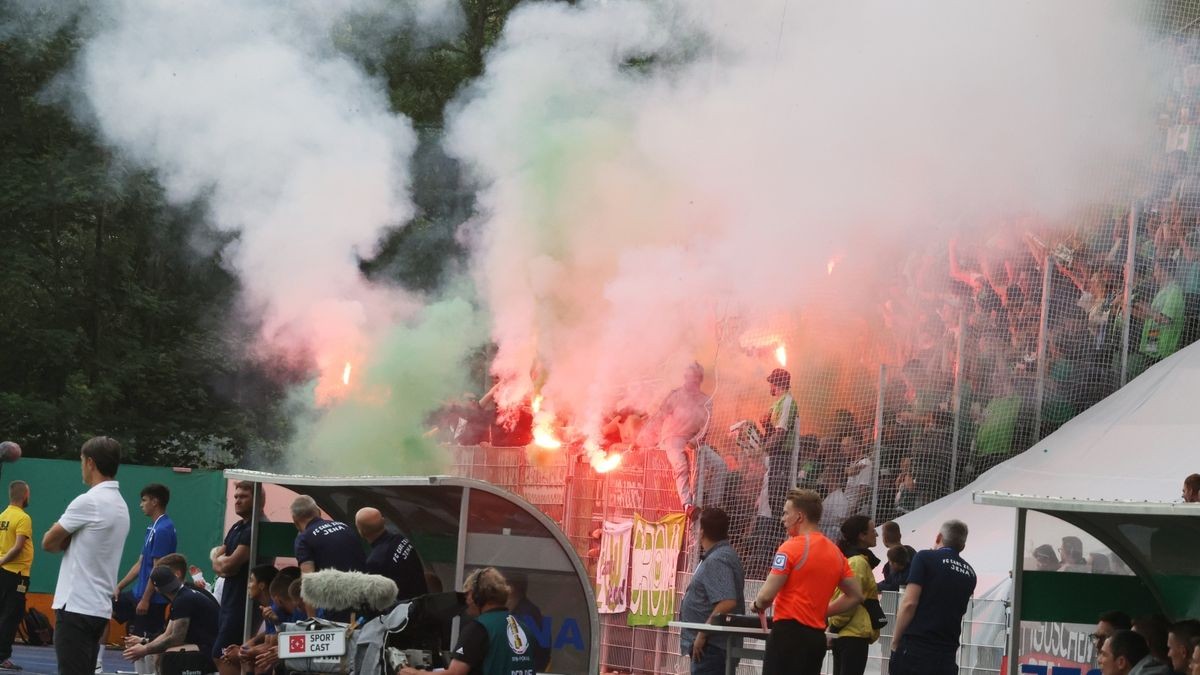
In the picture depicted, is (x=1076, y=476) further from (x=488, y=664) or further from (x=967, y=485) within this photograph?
(x=488, y=664)

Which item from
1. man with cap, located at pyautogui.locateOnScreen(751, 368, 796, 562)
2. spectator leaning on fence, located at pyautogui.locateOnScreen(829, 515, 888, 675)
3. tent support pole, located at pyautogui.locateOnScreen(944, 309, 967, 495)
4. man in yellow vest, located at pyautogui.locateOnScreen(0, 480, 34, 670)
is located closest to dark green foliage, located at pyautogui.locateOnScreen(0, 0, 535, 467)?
man with cap, located at pyautogui.locateOnScreen(751, 368, 796, 562)

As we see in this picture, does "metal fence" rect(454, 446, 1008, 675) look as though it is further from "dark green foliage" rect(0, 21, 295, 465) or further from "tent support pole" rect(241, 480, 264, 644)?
"dark green foliage" rect(0, 21, 295, 465)

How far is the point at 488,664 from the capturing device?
738 cm

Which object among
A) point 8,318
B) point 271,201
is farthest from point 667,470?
point 8,318

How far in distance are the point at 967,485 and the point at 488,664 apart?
28.5 feet

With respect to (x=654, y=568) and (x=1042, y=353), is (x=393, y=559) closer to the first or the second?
(x=654, y=568)

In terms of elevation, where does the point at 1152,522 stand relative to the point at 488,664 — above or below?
above

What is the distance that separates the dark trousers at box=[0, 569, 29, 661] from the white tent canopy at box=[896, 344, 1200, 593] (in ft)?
24.6

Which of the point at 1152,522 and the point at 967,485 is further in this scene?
the point at 967,485

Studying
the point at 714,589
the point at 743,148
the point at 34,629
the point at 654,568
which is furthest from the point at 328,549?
the point at 743,148

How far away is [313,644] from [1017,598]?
3512 millimetres

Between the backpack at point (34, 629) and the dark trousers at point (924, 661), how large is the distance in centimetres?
1049

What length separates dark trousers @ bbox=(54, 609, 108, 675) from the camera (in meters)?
8.01

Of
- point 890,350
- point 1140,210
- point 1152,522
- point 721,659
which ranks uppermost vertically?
point 1140,210
